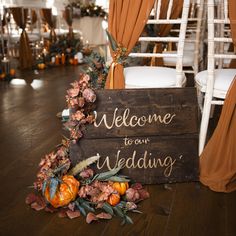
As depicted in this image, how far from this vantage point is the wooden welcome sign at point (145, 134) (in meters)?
1.62

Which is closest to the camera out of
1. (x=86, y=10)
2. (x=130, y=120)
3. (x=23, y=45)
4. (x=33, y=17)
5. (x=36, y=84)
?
(x=130, y=120)

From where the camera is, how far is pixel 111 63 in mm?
1812

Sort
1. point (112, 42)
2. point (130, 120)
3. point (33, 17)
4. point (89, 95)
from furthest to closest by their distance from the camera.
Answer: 1. point (33, 17)
2. point (112, 42)
3. point (130, 120)
4. point (89, 95)

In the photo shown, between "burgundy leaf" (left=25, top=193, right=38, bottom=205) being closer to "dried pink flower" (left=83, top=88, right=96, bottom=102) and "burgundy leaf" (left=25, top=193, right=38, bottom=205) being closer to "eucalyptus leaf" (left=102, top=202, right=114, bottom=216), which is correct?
"eucalyptus leaf" (left=102, top=202, right=114, bottom=216)

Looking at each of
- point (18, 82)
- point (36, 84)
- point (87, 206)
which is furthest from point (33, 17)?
point (87, 206)

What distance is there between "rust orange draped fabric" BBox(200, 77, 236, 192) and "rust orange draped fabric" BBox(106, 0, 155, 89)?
20.9 inches

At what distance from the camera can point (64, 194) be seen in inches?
59.0

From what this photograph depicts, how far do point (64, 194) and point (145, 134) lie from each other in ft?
1.53

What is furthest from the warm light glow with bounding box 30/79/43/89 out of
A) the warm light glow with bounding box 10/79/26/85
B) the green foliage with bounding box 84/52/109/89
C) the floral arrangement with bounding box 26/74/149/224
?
the floral arrangement with bounding box 26/74/149/224

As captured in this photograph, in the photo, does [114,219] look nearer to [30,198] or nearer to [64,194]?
[64,194]

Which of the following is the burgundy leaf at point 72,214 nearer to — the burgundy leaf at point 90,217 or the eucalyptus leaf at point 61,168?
the burgundy leaf at point 90,217

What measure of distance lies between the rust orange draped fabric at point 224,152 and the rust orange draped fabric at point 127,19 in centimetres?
53

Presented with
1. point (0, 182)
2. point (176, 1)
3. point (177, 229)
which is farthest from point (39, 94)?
point (177, 229)

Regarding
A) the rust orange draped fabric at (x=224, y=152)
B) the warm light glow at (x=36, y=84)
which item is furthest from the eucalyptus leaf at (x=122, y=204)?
the warm light glow at (x=36, y=84)
